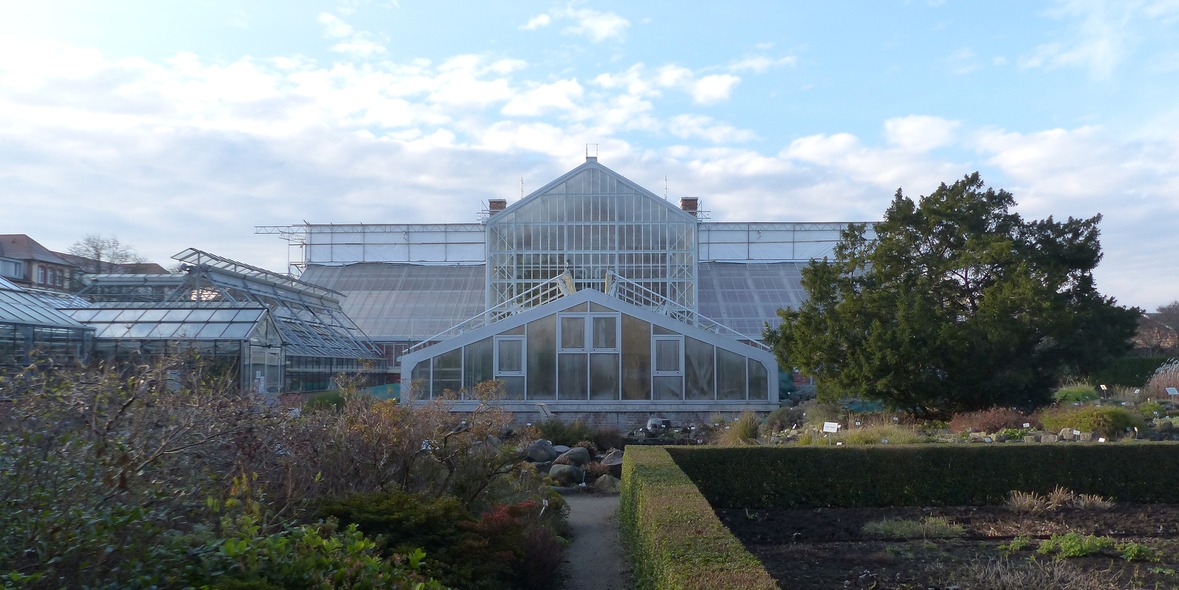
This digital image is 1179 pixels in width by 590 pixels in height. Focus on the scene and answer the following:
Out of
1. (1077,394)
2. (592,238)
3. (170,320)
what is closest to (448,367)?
(170,320)

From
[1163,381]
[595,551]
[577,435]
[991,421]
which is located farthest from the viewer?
[1163,381]

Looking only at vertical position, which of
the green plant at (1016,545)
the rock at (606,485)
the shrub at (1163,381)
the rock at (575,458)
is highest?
the shrub at (1163,381)

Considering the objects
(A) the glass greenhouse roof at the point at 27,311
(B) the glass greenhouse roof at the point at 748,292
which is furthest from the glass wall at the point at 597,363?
(B) the glass greenhouse roof at the point at 748,292

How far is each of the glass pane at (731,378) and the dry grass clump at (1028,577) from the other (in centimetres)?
1600

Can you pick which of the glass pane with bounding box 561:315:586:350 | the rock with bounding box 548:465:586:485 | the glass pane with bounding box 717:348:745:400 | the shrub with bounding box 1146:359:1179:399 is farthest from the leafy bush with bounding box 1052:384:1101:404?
the rock with bounding box 548:465:586:485

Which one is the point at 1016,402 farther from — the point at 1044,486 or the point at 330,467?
the point at 330,467

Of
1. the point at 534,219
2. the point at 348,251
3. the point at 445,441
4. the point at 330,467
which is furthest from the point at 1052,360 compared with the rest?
the point at 348,251

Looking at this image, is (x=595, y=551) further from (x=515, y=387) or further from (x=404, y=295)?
(x=404, y=295)

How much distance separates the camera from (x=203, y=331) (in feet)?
73.8

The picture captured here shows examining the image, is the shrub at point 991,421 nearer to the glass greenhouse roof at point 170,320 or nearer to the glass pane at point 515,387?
the glass pane at point 515,387

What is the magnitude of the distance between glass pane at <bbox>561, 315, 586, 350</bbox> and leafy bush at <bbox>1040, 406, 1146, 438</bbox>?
11519 millimetres

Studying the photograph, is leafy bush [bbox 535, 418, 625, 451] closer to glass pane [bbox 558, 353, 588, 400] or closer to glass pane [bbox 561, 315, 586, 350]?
glass pane [bbox 558, 353, 588, 400]

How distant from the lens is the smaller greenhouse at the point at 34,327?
63.4 ft

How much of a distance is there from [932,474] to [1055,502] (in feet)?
4.74
